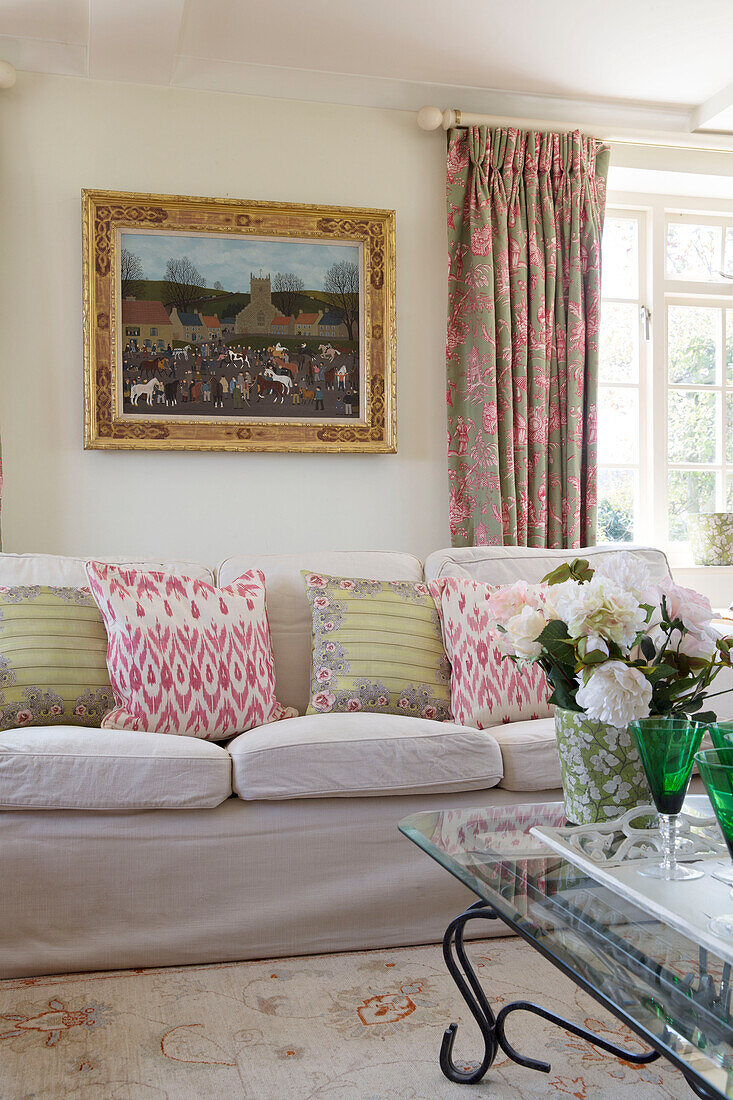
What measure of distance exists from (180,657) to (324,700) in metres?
0.39

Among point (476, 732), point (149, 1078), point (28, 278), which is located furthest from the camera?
point (28, 278)

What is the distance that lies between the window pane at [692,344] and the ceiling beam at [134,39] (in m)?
2.37

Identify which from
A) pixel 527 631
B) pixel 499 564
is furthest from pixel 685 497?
pixel 527 631

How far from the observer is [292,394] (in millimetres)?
3572

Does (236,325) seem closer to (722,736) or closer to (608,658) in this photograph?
(608,658)

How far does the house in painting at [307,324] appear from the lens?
358 cm

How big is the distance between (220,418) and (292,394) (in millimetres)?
288

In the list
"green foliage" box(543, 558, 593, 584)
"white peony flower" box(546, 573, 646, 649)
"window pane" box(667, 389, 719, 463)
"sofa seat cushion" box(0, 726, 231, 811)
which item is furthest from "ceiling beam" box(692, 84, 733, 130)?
"sofa seat cushion" box(0, 726, 231, 811)

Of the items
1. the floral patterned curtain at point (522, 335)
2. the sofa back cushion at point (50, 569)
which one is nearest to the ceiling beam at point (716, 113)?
the floral patterned curtain at point (522, 335)

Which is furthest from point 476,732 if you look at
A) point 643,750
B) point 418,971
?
point 643,750

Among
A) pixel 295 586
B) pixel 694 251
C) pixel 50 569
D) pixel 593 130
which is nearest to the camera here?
pixel 50 569

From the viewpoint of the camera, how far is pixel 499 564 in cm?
288

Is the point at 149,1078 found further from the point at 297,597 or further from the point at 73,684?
the point at 297,597

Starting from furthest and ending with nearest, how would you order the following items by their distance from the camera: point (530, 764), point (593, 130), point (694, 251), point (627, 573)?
point (694, 251)
point (593, 130)
point (530, 764)
point (627, 573)
